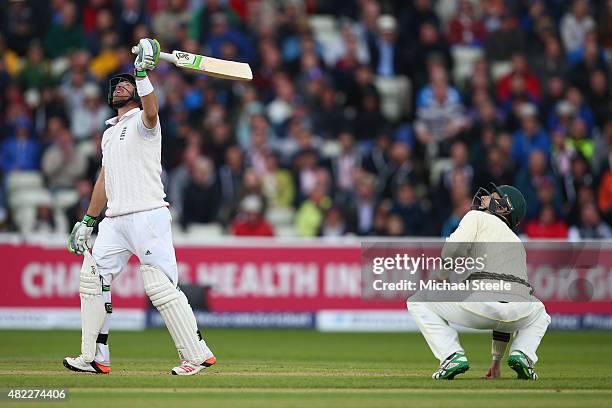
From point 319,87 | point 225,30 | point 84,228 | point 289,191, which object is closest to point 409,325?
point 289,191

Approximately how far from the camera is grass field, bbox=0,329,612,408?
907 centimetres

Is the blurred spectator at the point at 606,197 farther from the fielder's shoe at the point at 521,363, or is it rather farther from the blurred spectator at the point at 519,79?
the fielder's shoe at the point at 521,363

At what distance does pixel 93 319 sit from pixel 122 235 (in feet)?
2.47

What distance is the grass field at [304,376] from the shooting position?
9.07m

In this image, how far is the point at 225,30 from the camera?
837 inches

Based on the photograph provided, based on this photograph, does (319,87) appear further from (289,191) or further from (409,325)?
(409,325)

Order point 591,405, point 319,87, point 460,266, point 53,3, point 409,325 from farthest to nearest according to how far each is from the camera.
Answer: point 53,3 < point 319,87 < point 409,325 < point 460,266 < point 591,405

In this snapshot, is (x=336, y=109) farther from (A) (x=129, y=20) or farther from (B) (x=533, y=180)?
(A) (x=129, y=20)

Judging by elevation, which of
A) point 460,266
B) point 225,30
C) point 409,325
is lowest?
point 409,325

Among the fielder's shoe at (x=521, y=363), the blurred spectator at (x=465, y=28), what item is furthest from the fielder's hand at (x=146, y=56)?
the blurred spectator at (x=465, y=28)

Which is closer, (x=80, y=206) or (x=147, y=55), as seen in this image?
(x=147, y=55)

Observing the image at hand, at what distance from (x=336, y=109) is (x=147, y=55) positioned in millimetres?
10854

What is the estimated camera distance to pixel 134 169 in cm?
1043

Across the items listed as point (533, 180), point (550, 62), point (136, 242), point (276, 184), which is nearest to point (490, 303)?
point (136, 242)
